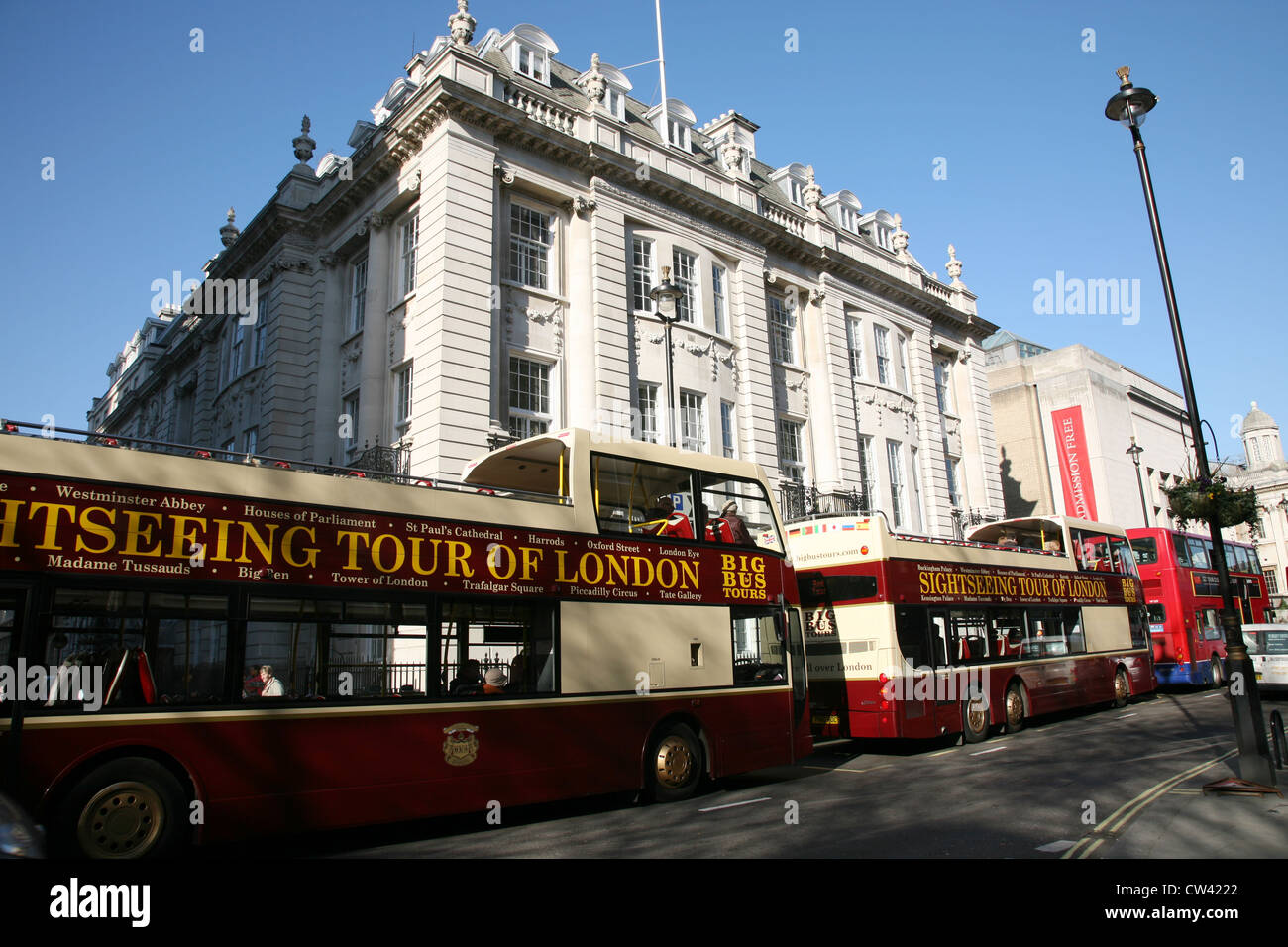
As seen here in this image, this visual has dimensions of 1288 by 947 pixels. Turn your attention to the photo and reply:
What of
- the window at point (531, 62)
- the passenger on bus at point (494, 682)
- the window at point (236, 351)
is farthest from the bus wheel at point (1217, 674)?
the window at point (236, 351)

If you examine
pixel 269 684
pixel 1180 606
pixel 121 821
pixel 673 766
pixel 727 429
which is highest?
pixel 727 429

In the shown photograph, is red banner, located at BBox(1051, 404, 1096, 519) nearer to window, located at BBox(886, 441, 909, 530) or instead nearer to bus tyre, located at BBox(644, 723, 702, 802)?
window, located at BBox(886, 441, 909, 530)

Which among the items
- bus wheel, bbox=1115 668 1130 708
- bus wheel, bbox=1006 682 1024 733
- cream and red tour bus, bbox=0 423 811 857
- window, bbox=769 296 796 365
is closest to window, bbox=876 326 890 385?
window, bbox=769 296 796 365

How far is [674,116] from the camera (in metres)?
28.3

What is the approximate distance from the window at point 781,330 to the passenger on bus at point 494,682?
21.8 m

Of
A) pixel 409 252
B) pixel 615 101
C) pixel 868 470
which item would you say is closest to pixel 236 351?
pixel 409 252

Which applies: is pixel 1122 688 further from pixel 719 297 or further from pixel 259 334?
pixel 259 334

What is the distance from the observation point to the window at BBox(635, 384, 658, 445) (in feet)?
76.6

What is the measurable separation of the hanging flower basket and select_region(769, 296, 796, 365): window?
12.5m

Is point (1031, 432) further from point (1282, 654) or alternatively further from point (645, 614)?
point (645, 614)

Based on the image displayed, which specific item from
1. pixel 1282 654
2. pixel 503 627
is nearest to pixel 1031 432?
pixel 1282 654

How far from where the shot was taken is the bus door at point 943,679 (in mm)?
15055

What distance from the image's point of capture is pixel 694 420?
982 inches

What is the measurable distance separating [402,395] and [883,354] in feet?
64.6
